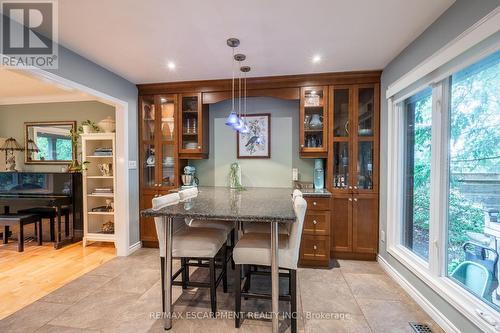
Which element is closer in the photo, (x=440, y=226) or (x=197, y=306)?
(x=440, y=226)

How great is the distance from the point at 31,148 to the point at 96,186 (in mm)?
1709

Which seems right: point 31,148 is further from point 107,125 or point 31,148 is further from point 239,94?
point 239,94

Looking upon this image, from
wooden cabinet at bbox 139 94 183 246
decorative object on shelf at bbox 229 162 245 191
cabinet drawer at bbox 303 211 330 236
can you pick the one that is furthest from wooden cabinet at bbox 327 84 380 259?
wooden cabinet at bbox 139 94 183 246

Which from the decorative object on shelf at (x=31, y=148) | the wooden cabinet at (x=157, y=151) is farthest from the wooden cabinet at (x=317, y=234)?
the decorative object on shelf at (x=31, y=148)

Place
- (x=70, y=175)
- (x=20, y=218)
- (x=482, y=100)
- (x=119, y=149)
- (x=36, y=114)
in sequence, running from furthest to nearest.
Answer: (x=36, y=114), (x=70, y=175), (x=20, y=218), (x=119, y=149), (x=482, y=100)

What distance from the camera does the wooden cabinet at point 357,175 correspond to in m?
3.10

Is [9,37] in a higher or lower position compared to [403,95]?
higher

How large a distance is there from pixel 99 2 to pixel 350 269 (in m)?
3.62

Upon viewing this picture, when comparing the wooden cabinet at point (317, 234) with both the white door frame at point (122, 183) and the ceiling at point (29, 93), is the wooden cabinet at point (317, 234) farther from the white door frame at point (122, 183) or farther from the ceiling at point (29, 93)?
the ceiling at point (29, 93)

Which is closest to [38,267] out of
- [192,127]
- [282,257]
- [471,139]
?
[192,127]

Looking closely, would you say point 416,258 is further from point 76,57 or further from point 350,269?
point 76,57

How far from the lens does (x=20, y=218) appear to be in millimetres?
3559

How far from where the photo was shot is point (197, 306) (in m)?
2.15

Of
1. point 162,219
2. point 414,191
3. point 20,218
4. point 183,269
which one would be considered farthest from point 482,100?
point 20,218
